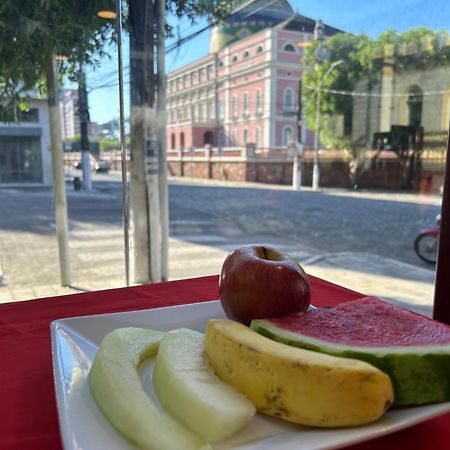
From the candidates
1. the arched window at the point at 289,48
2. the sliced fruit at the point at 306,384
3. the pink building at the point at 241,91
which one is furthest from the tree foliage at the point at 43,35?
the arched window at the point at 289,48

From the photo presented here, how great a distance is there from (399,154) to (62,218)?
32.8 feet

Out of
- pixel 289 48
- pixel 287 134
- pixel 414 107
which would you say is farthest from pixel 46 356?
pixel 287 134

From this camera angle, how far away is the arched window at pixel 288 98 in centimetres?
1530

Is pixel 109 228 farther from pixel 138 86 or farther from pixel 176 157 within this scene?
pixel 176 157

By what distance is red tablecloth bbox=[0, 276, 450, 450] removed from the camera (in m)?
0.50

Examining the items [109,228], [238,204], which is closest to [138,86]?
[109,228]

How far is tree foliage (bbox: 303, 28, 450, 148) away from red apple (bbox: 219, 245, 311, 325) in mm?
7205

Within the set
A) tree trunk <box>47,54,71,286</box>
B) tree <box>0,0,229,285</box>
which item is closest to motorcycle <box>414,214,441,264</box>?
tree <box>0,0,229,285</box>

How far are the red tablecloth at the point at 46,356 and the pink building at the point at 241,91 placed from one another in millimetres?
4799

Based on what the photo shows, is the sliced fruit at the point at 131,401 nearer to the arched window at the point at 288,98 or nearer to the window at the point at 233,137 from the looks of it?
the arched window at the point at 288,98

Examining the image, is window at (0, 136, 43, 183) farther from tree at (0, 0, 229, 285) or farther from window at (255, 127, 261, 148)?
window at (255, 127, 261, 148)

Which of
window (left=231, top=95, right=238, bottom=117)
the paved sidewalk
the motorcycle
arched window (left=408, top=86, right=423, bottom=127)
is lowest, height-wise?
the paved sidewalk

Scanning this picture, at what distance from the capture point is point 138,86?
3.12 m

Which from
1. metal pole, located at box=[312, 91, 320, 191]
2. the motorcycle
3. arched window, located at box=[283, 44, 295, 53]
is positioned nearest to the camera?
the motorcycle
